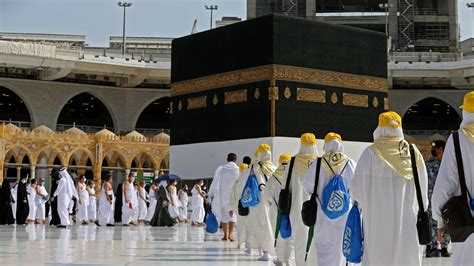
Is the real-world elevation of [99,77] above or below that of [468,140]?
above

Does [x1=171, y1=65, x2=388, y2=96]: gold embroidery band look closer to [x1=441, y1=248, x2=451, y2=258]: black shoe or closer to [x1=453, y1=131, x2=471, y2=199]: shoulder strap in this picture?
[x1=441, y1=248, x2=451, y2=258]: black shoe

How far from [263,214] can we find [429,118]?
3135 centimetres

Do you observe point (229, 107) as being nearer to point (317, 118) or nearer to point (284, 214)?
point (317, 118)

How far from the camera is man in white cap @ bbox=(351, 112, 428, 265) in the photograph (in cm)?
361

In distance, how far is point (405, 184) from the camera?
3.69 metres

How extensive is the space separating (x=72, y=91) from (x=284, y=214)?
25951 mm

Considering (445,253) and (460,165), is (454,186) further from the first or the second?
(445,253)

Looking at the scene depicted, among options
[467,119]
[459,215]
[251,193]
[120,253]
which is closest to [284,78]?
[120,253]

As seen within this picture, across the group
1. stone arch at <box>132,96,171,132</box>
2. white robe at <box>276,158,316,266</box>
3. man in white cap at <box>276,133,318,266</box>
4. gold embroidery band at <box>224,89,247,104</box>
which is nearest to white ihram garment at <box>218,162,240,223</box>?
white robe at <box>276,158,316,266</box>

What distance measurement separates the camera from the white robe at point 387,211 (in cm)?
361

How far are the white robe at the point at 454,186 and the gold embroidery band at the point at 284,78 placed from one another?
45.7ft

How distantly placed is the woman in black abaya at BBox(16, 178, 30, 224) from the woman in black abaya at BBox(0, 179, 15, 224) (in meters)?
0.22

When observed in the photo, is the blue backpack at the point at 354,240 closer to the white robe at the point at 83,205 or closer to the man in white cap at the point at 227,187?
the man in white cap at the point at 227,187

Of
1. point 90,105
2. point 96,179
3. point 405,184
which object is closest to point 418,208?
point 405,184
